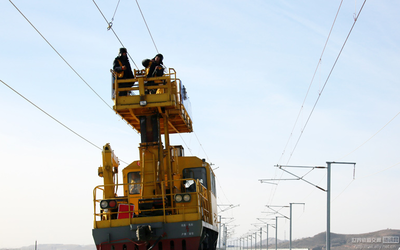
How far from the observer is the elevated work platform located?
14.4 metres

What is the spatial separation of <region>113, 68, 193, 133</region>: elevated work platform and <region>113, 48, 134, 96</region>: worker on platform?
1.3 inches

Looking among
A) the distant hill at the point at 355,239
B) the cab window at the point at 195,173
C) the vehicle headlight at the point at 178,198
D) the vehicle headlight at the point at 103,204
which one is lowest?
the distant hill at the point at 355,239

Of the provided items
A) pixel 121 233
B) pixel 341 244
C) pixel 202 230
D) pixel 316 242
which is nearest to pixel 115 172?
pixel 121 233

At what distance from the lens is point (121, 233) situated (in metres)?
13.3

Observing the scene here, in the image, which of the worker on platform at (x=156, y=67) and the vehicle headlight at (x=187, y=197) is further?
the worker on platform at (x=156, y=67)

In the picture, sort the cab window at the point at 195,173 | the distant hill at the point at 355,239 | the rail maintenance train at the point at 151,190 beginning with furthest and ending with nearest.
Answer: the distant hill at the point at 355,239 → the cab window at the point at 195,173 → the rail maintenance train at the point at 151,190

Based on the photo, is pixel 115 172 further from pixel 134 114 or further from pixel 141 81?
pixel 141 81

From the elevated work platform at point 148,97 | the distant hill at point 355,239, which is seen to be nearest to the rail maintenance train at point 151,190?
the elevated work platform at point 148,97

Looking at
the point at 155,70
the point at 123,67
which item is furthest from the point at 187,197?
the point at 123,67

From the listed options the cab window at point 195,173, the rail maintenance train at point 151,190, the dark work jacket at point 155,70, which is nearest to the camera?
the rail maintenance train at point 151,190

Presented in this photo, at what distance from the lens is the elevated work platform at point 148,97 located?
1445 centimetres

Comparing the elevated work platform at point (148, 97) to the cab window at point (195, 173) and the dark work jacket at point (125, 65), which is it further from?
the cab window at point (195, 173)

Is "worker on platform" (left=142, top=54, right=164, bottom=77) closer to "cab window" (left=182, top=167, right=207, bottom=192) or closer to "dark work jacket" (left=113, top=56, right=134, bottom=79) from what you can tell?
"dark work jacket" (left=113, top=56, right=134, bottom=79)

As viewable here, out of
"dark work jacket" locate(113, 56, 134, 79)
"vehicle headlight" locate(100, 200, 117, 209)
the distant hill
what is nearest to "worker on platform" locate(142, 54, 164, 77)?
"dark work jacket" locate(113, 56, 134, 79)
